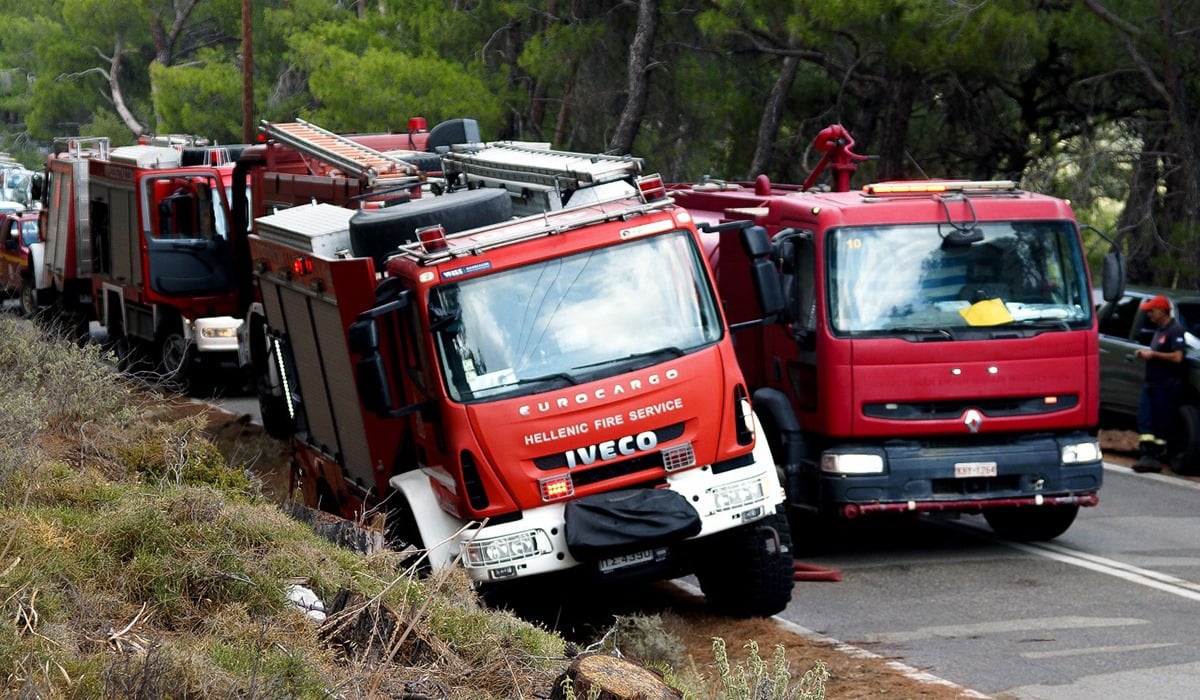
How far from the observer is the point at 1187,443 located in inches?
598

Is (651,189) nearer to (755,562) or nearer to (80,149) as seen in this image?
(755,562)

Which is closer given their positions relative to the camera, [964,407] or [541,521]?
[541,521]

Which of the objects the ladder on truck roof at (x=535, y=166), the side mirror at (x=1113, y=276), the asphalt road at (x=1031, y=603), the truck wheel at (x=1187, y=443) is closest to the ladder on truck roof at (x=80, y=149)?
the ladder on truck roof at (x=535, y=166)

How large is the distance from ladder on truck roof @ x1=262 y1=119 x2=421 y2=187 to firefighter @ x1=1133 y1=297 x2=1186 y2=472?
6608mm

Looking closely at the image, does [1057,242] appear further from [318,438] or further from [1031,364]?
[318,438]

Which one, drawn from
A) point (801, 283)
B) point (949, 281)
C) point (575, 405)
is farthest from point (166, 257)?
point (575, 405)

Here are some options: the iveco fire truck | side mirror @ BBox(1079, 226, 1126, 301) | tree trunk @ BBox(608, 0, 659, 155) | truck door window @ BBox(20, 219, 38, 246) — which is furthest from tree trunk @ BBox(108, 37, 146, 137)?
side mirror @ BBox(1079, 226, 1126, 301)

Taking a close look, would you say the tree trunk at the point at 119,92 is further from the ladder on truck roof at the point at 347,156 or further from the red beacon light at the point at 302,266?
the red beacon light at the point at 302,266

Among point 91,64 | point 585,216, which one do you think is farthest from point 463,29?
point 91,64

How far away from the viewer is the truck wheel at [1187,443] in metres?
15.1

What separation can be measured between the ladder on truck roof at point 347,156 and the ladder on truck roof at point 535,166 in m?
0.42

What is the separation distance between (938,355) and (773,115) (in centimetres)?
1470

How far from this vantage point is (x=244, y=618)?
22.7 ft

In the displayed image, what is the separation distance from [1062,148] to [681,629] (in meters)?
15.5
